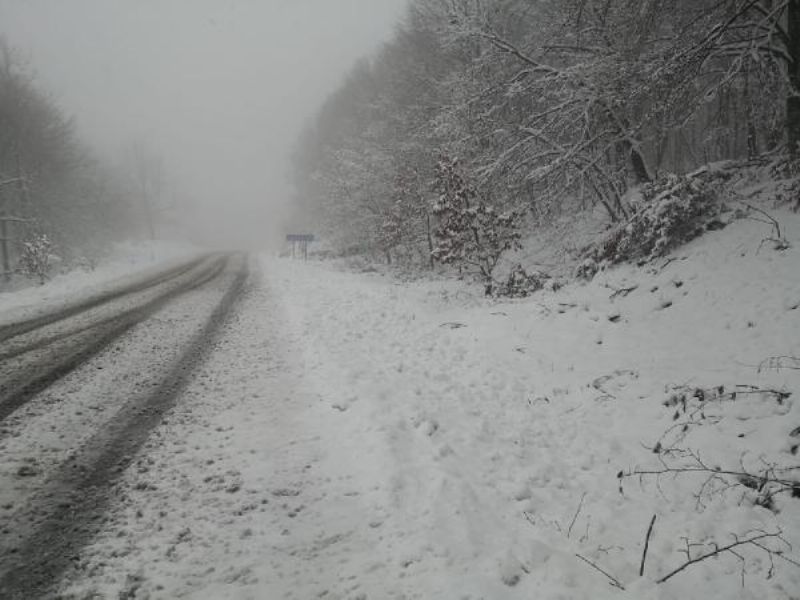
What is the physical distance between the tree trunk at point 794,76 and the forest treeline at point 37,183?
24.9m

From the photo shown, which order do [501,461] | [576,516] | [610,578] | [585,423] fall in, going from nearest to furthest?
[610,578] → [576,516] → [501,461] → [585,423]

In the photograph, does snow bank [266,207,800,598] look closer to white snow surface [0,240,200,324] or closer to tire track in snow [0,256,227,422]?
tire track in snow [0,256,227,422]

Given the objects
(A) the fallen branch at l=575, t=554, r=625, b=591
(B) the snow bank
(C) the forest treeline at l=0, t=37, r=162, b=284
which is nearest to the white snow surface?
(C) the forest treeline at l=0, t=37, r=162, b=284

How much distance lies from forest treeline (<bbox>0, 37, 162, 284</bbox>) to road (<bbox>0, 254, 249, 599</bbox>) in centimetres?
1391

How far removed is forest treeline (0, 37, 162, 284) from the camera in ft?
77.2

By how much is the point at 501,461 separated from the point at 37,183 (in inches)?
1260

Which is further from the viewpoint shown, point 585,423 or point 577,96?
point 577,96

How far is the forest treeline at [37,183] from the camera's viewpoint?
926 inches

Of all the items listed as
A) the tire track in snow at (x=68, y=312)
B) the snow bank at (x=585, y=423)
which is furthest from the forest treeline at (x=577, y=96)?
the tire track in snow at (x=68, y=312)

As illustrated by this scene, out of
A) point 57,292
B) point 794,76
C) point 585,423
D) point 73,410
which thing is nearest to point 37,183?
point 57,292

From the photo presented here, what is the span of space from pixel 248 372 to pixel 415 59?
19.2 meters

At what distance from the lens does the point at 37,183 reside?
84.9 ft

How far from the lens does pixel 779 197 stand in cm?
761

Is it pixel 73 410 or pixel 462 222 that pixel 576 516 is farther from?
pixel 462 222
